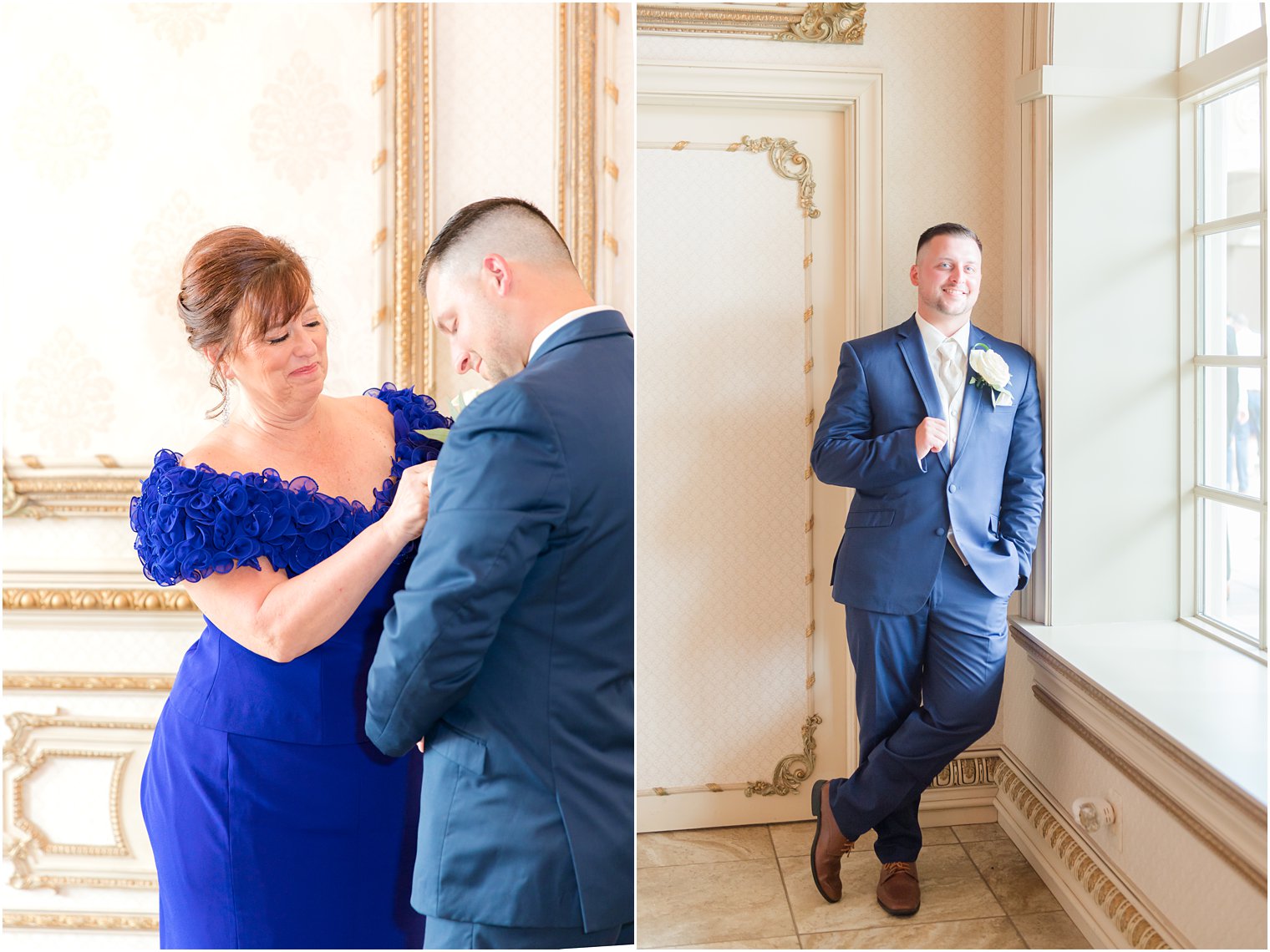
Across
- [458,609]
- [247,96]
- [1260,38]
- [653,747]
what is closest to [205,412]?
[247,96]

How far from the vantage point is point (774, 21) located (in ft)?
3.53

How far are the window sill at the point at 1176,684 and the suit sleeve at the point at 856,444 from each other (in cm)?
23

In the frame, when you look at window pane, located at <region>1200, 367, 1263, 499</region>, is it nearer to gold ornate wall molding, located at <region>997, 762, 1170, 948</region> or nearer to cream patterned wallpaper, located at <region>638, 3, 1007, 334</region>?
cream patterned wallpaper, located at <region>638, 3, 1007, 334</region>

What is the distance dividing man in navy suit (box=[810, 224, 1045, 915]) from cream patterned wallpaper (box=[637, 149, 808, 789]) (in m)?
0.07

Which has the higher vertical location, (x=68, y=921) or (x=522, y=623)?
(x=522, y=623)

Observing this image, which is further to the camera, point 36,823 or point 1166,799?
point 36,823

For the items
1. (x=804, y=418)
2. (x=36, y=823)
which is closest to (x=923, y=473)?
(x=804, y=418)

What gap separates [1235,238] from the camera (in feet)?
3.13

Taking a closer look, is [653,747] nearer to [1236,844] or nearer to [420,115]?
[1236,844]

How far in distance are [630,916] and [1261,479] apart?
0.91 metres

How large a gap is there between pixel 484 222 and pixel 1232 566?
3.12 feet

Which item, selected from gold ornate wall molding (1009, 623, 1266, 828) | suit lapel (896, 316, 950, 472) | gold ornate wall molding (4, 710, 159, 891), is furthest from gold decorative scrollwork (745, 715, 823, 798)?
gold ornate wall molding (4, 710, 159, 891)

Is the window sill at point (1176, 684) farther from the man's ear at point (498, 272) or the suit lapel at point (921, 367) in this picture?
the man's ear at point (498, 272)

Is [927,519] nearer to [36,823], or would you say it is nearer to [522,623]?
[522,623]
